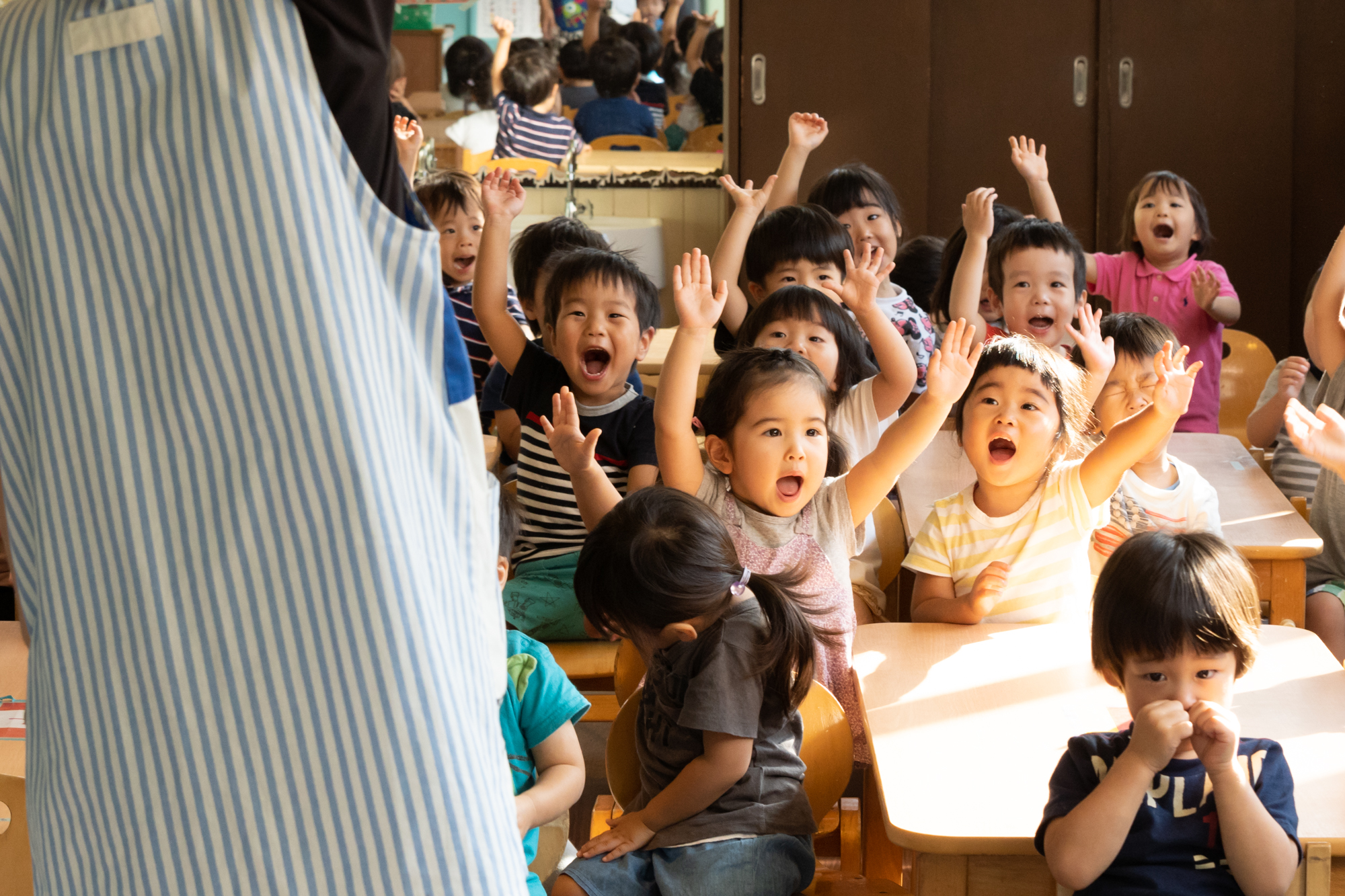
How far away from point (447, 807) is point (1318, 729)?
1.17 meters

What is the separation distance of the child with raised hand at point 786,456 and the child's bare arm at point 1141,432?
10.3 inches

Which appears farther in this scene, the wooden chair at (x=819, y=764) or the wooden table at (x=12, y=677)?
the wooden chair at (x=819, y=764)

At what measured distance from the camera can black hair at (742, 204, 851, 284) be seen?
2934 millimetres

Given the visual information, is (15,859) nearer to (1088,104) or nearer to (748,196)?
(748,196)

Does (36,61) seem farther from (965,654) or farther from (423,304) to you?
(965,654)

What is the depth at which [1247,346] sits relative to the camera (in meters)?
3.63

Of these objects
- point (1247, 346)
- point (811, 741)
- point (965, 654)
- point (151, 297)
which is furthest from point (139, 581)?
point (1247, 346)

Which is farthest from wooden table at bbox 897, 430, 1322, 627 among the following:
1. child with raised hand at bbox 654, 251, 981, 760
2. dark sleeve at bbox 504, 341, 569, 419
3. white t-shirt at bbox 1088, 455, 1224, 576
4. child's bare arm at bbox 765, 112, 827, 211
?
child's bare arm at bbox 765, 112, 827, 211

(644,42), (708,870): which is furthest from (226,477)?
(644,42)

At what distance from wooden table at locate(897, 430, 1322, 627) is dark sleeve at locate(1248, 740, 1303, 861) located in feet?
2.94

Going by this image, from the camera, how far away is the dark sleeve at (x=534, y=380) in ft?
8.48

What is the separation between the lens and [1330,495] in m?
2.56

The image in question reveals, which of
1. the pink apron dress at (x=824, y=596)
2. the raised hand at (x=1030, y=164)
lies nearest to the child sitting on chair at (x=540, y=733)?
the pink apron dress at (x=824, y=596)

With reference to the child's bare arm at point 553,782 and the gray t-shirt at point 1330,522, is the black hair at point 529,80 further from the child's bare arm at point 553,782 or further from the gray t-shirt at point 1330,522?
the child's bare arm at point 553,782
